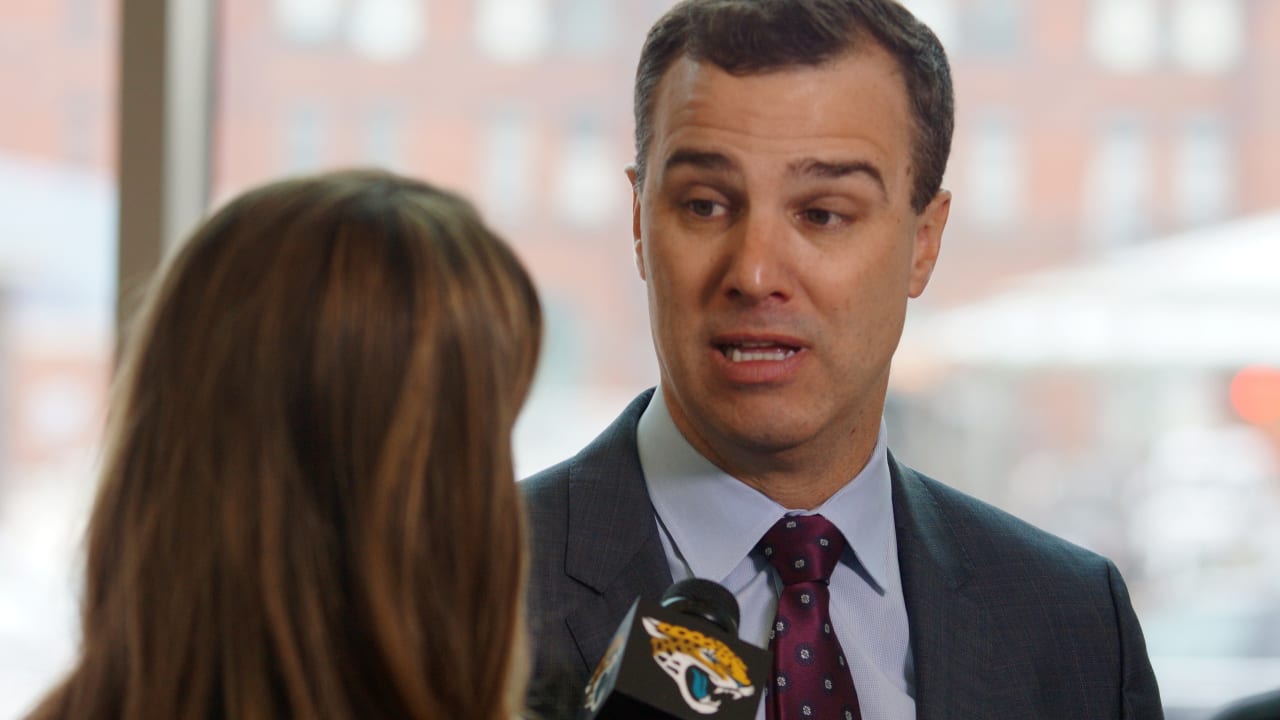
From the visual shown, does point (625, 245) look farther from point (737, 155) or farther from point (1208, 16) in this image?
point (737, 155)

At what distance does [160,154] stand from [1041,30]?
182cm

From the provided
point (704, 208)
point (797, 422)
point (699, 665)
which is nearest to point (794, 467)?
point (797, 422)

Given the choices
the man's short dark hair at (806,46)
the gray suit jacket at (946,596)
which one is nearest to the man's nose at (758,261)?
the man's short dark hair at (806,46)

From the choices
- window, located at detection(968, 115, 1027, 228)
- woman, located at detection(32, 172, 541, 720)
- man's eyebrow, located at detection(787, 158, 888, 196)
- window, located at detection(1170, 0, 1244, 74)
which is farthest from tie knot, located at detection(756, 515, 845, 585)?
window, located at detection(1170, 0, 1244, 74)

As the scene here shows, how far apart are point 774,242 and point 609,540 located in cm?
35

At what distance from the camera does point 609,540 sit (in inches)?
56.6

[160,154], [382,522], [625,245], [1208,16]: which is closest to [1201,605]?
[1208,16]

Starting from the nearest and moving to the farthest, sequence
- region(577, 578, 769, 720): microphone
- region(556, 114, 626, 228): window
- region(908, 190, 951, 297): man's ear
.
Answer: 1. region(577, 578, 769, 720): microphone
2. region(908, 190, 951, 297): man's ear
3. region(556, 114, 626, 228): window

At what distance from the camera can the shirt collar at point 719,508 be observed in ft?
4.72

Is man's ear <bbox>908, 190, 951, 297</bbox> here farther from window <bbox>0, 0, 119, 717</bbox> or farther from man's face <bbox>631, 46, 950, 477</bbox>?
window <bbox>0, 0, 119, 717</bbox>

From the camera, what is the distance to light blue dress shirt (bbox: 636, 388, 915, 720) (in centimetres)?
141

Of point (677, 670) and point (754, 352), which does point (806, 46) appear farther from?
point (677, 670)

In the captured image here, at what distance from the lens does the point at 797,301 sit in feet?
4.55

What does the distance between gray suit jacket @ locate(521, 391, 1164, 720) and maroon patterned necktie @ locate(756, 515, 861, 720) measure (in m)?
0.11
